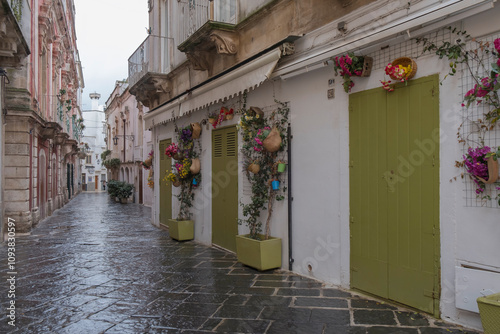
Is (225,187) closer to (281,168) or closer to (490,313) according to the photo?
(281,168)

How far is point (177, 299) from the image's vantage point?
16.5ft

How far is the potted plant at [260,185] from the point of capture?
20.5ft

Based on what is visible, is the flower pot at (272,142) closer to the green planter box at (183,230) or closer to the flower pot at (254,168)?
the flower pot at (254,168)

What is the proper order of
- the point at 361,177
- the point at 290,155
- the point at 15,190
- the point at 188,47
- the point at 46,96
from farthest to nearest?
the point at 46,96, the point at 15,190, the point at 188,47, the point at 290,155, the point at 361,177

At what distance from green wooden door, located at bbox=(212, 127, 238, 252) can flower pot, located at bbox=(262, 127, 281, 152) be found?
5.31 feet

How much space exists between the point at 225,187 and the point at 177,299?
3383 millimetres

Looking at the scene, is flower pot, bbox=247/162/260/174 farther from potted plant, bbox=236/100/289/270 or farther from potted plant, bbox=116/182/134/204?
potted plant, bbox=116/182/134/204

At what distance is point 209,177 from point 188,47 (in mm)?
2751

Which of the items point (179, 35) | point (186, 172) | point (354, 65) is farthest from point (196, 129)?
point (354, 65)

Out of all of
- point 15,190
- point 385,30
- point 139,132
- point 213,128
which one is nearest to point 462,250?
point 385,30

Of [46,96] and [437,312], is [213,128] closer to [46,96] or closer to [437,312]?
[437,312]

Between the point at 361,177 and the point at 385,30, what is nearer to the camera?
the point at 385,30

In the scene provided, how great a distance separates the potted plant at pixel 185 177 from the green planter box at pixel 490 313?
6705 millimetres

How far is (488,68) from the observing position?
363 cm
